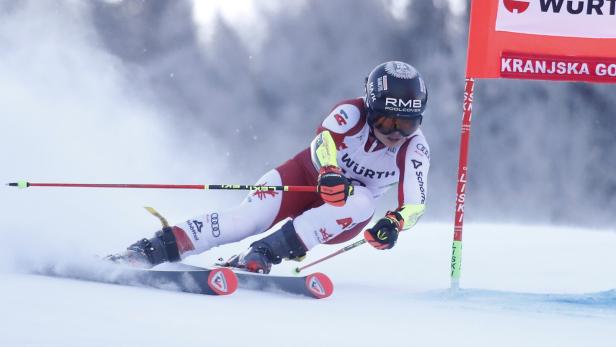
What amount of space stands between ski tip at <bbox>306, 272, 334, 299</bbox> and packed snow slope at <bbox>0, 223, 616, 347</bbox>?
7 centimetres

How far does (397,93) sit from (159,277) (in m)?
1.62

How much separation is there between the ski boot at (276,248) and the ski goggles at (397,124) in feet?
2.52

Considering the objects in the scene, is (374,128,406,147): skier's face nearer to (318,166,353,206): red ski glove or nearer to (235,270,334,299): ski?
(318,166,353,206): red ski glove

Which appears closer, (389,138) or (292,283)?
(292,283)

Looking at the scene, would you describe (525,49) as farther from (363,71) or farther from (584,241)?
(363,71)

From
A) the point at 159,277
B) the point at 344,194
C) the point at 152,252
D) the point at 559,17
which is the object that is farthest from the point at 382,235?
the point at 559,17

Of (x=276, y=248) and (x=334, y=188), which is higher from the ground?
(x=334, y=188)

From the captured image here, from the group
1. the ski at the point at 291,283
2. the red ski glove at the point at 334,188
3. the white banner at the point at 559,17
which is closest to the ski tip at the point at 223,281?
the ski at the point at 291,283

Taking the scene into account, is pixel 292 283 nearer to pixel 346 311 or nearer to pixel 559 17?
pixel 346 311

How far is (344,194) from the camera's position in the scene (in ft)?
14.4

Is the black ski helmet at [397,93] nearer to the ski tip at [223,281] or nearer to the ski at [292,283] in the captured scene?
the ski at [292,283]

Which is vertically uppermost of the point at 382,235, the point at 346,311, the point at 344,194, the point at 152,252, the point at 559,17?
the point at 559,17

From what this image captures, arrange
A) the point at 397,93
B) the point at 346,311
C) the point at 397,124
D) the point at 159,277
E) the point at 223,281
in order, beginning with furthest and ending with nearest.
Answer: the point at 397,124 → the point at 397,93 → the point at 159,277 → the point at 223,281 → the point at 346,311

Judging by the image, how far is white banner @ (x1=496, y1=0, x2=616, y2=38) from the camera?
4.89 m
